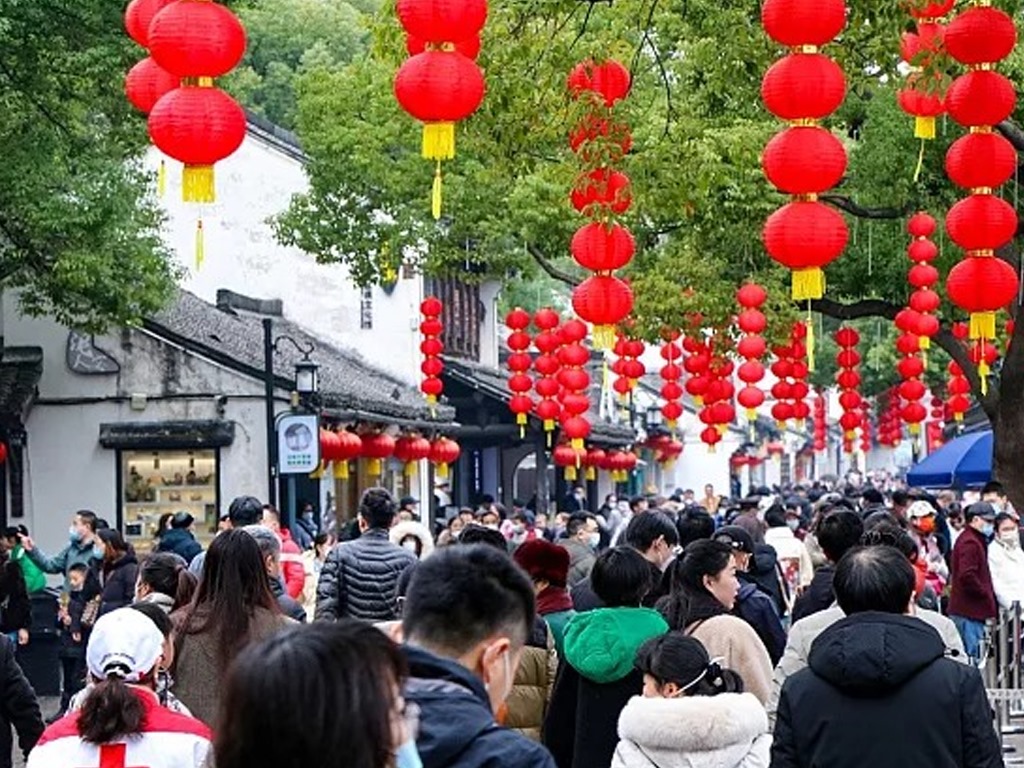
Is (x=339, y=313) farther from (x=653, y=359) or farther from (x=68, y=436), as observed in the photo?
(x=653, y=359)

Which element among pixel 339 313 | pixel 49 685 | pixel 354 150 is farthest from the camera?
pixel 339 313

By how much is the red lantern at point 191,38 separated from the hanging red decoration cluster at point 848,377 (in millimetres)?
21209

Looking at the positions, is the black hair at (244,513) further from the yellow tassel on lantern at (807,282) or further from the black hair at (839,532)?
the black hair at (839,532)

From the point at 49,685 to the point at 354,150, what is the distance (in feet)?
43.1

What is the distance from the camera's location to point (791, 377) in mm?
32188

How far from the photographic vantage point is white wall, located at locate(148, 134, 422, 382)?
3728 cm

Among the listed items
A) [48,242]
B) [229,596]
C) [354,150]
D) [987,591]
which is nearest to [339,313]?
[354,150]

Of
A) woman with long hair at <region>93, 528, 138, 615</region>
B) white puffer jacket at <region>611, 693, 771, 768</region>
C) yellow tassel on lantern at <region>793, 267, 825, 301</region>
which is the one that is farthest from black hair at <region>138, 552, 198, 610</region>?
woman with long hair at <region>93, 528, 138, 615</region>

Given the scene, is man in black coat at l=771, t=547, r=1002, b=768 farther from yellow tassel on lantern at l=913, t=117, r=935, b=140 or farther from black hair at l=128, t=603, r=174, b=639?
yellow tassel on lantern at l=913, t=117, r=935, b=140

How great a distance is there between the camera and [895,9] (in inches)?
480

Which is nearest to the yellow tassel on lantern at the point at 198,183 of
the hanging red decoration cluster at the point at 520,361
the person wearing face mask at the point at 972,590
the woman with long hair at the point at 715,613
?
the woman with long hair at the point at 715,613

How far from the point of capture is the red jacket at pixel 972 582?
A: 55.4 feet

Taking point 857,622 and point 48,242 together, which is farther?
point 48,242

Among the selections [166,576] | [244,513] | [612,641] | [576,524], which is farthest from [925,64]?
[576,524]
